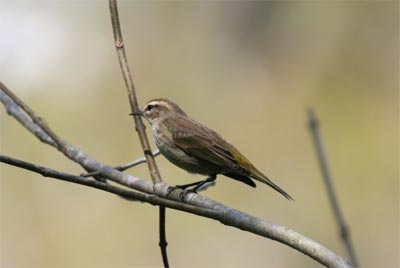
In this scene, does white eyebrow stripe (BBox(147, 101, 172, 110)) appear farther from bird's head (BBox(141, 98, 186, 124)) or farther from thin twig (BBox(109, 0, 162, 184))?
thin twig (BBox(109, 0, 162, 184))

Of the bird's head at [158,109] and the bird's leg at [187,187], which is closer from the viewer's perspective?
the bird's leg at [187,187]

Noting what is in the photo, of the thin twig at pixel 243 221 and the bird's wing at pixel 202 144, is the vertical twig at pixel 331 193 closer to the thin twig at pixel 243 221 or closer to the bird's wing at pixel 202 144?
the thin twig at pixel 243 221

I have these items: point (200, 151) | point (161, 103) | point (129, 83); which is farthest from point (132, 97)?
point (161, 103)

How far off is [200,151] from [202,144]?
85 mm

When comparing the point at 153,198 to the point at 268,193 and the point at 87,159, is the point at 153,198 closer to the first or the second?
the point at 87,159

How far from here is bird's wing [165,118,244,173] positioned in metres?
4.56

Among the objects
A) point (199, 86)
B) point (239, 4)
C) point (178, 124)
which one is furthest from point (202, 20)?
point (178, 124)

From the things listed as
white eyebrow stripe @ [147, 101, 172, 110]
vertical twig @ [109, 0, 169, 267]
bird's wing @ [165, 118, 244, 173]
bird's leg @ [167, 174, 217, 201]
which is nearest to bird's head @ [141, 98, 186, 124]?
white eyebrow stripe @ [147, 101, 172, 110]

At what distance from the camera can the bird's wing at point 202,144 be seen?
4.56 metres

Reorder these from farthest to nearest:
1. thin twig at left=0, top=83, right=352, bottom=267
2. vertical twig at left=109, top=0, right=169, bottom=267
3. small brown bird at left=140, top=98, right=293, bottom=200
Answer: small brown bird at left=140, top=98, right=293, bottom=200 → vertical twig at left=109, top=0, right=169, bottom=267 → thin twig at left=0, top=83, right=352, bottom=267

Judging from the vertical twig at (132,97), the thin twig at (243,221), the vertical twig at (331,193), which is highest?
the vertical twig at (132,97)

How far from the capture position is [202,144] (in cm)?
478

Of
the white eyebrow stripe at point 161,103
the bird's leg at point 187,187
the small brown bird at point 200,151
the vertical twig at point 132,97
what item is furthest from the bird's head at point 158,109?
the vertical twig at point 132,97

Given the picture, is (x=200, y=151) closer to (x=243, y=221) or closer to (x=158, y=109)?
(x=158, y=109)
